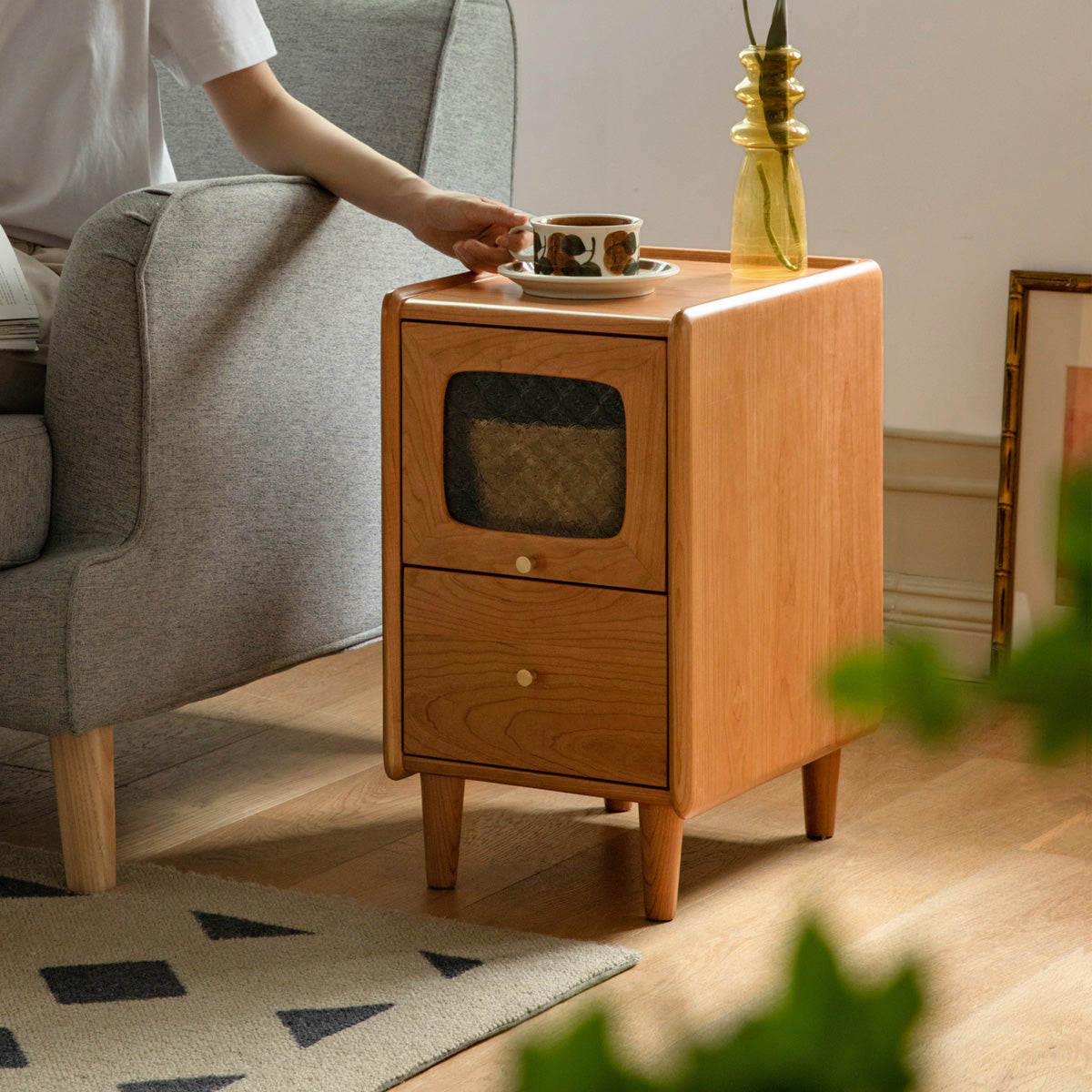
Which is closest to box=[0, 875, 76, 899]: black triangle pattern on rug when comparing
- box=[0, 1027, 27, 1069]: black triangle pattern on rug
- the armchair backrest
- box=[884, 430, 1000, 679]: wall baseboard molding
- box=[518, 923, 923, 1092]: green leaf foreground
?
box=[0, 1027, 27, 1069]: black triangle pattern on rug

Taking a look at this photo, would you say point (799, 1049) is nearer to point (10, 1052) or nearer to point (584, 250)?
point (10, 1052)

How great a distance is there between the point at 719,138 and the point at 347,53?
638 mm

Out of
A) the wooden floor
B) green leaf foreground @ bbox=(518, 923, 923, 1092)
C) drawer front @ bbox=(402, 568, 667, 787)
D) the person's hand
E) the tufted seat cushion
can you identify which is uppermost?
the person's hand

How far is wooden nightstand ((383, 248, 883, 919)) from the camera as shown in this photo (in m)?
1.31

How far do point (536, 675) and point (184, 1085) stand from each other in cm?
45

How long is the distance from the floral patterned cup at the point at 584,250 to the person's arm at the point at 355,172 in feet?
0.29

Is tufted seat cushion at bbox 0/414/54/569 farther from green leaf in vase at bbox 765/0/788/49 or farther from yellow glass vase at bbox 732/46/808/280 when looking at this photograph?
green leaf in vase at bbox 765/0/788/49

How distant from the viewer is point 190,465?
144 centimetres

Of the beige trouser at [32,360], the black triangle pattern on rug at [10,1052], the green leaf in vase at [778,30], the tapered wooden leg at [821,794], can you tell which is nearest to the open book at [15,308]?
the beige trouser at [32,360]

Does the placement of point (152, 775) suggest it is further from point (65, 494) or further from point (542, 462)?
point (542, 462)

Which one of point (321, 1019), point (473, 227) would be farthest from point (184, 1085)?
point (473, 227)

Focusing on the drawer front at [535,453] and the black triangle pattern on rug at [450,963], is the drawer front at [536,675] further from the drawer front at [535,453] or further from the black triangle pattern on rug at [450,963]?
the black triangle pattern on rug at [450,963]

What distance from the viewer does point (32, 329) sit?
150 centimetres

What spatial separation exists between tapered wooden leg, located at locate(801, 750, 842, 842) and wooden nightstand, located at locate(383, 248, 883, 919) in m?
0.10
